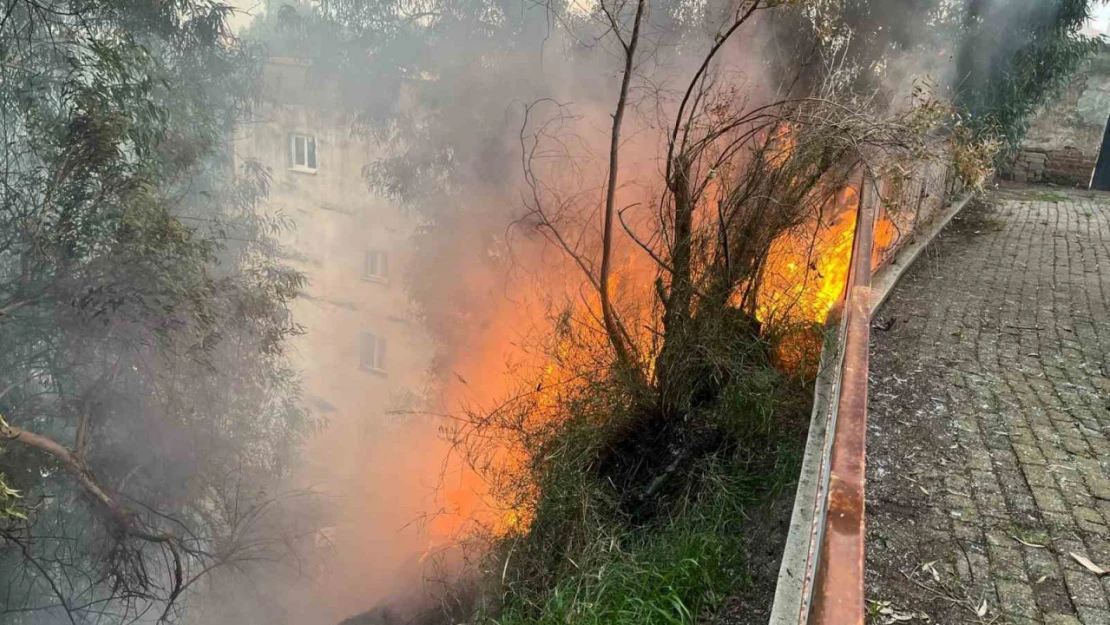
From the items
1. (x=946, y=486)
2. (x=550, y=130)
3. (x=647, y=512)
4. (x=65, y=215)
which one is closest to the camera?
(x=946, y=486)

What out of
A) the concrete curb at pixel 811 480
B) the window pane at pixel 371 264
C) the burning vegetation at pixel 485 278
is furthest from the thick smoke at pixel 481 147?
the concrete curb at pixel 811 480

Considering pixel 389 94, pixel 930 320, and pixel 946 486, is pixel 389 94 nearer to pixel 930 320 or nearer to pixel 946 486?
pixel 930 320

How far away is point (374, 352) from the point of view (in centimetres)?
1170

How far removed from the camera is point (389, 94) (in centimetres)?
932

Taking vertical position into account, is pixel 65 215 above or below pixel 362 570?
above

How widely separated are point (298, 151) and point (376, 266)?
6.98ft

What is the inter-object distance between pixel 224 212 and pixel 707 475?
774 centimetres

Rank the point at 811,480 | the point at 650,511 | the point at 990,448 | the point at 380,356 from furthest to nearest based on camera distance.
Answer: the point at 380,356, the point at 650,511, the point at 990,448, the point at 811,480

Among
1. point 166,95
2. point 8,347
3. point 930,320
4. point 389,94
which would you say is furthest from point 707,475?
point 389,94

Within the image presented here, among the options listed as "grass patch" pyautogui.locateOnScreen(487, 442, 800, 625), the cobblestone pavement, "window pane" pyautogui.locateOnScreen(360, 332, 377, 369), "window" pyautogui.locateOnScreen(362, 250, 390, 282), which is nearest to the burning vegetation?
"grass patch" pyautogui.locateOnScreen(487, 442, 800, 625)

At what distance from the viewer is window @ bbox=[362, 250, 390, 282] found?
11.0m

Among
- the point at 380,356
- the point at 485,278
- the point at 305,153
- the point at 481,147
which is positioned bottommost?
the point at 380,356

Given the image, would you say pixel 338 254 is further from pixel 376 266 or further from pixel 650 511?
pixel 650 511

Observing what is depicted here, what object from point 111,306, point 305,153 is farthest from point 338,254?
point 111,306
